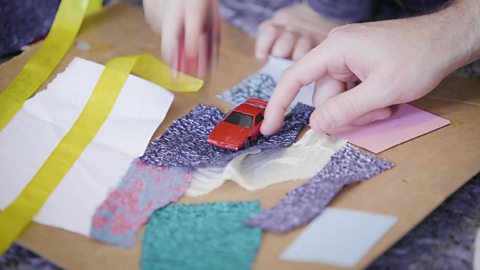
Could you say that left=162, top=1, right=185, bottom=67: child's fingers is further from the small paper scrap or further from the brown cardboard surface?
the small paper scrap

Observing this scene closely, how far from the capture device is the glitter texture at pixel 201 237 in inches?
18.5

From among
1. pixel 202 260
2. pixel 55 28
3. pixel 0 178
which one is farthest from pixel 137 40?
pixel 202 260

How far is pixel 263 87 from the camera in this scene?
0.74 meters

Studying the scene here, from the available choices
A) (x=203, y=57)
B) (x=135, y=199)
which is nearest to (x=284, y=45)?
(x=203, y=57)

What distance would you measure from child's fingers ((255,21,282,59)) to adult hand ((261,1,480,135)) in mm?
170

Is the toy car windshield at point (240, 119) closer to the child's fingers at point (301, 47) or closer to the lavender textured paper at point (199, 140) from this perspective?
the lavender textured paper at point (199, 140)

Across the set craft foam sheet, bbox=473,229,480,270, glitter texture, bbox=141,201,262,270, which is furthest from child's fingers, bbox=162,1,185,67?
craft foam sheet, bbox=473,229,480,270

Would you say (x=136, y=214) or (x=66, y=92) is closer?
(x=136, y=214)

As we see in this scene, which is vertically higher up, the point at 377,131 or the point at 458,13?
the point at 458,13

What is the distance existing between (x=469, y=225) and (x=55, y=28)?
58cm

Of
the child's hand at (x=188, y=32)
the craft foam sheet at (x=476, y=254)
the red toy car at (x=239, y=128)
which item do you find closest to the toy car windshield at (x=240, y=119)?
the red toy car at (x=239, y=128)

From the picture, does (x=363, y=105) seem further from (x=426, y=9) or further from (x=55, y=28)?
(x=55, y=28)

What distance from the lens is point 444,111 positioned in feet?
2.21

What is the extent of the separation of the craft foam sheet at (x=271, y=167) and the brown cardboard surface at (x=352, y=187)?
10 millimetres
